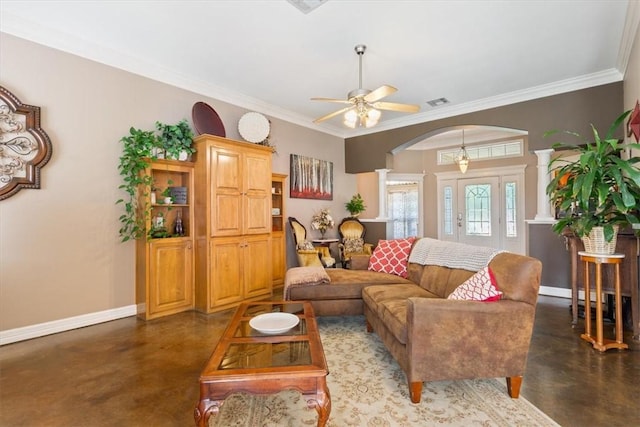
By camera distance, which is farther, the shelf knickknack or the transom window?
the transom window

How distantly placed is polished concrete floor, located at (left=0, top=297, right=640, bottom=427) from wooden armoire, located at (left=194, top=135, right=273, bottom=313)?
2.39 feet

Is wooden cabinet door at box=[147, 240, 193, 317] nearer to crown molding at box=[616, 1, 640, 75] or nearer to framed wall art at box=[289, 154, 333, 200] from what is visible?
framed wall art at box=[289, 154, 333, 200]

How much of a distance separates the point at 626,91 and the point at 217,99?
5.22 m

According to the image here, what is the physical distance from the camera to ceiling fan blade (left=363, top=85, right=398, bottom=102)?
287 centimetres

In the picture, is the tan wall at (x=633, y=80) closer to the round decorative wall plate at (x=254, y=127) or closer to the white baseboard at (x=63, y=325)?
the round decorative wall plate at (x=254, y=127)

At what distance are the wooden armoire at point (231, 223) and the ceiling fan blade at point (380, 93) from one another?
5.86 ft

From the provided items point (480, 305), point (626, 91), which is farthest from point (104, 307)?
point (626, 91)

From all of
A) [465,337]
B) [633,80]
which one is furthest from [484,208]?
[465,337]

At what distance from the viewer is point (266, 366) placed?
153 cm

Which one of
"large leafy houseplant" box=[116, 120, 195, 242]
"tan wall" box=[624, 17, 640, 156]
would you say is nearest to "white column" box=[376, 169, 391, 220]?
"tan wall" box=[624, 17, 640, 156]

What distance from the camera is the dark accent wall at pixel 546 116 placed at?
395 cm

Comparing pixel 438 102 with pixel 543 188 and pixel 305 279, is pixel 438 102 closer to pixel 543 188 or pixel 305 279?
pixel 543 188

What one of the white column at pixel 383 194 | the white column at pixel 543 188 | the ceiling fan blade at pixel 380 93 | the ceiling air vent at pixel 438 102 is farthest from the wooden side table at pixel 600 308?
the white column at pixel 383 194

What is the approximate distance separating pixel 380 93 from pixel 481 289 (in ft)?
6.56
